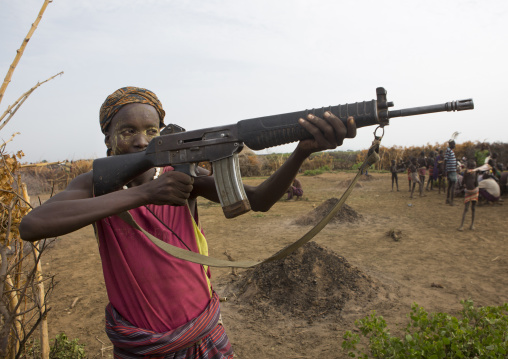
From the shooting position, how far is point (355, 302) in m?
5.08

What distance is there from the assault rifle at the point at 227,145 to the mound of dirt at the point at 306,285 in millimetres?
3455

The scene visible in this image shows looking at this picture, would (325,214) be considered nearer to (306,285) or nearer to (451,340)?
(306,285)

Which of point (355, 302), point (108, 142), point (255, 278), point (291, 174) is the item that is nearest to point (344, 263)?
point (355, 302)

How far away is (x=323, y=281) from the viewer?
5.35 meters

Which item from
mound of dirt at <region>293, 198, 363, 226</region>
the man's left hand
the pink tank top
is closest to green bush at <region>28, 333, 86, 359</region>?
the pink tank top

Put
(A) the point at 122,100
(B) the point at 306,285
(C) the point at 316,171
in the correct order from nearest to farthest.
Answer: (A) the point at 122,100 < (B) the point at 306,285 < (C) the point at 316,171

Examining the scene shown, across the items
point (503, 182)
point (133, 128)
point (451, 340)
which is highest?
point (133, 128)

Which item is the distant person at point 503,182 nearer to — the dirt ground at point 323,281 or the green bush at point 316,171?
the dirt ground at point 323,281

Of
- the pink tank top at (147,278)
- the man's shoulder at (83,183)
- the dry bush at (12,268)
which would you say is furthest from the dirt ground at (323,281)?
the man's shoulder at (83,183)

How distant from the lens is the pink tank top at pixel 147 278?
1.79 metres

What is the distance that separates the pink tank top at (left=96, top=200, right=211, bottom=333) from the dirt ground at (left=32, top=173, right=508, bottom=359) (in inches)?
95.7

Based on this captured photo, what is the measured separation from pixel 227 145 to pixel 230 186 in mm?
231

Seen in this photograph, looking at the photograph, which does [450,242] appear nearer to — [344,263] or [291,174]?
[344,263]

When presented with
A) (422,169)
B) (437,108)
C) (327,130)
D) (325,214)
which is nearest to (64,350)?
Result: (327,130)
